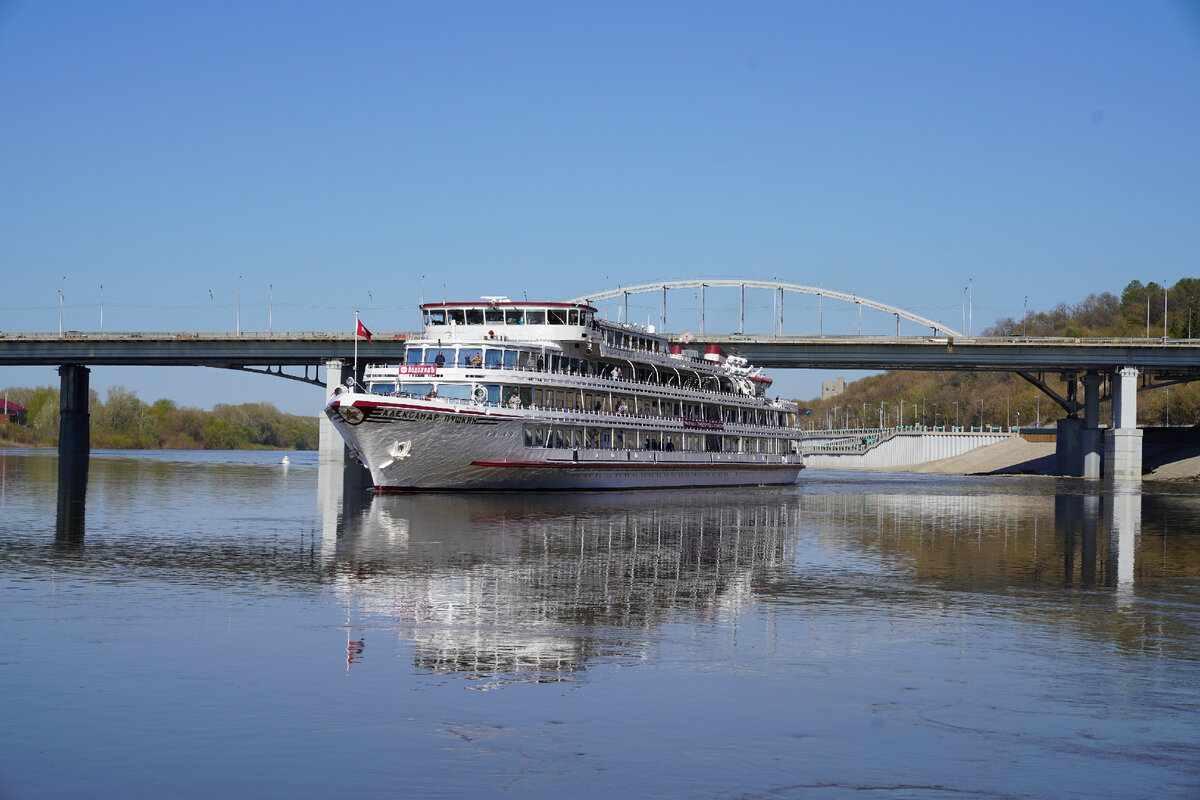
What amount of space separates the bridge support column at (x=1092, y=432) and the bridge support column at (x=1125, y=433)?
8755 mm

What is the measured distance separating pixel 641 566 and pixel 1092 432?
118535 mm

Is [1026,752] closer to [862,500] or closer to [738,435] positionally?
[862,500]

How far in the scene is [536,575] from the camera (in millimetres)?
27219

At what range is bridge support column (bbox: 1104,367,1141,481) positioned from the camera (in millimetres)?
120812

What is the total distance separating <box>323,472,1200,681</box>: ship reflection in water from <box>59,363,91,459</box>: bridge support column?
299 feet

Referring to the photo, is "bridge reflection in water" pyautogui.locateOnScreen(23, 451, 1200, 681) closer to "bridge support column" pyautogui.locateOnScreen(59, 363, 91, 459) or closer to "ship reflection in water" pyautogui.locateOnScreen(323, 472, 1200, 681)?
"ship reflection in water" pyautogui.locateOnScreen(323, 472, 1200, 681)

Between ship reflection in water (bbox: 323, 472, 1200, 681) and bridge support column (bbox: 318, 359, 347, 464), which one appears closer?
ship reflection in water (bbox: 323, 472, 1200, 681)

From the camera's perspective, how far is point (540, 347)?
6384 cm

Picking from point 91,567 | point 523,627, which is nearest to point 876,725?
point 523,627

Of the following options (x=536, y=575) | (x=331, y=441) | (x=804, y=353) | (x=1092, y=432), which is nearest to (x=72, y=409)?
(x=331, y=441)

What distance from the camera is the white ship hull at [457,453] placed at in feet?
182

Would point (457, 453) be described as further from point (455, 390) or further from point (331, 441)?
point (331, 441)

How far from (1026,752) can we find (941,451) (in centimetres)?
18912

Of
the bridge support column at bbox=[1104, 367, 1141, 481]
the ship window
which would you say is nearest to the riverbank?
the bridge support column at bbox=[1104, 367, 1141, 481]
